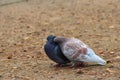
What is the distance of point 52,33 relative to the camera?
8812mm

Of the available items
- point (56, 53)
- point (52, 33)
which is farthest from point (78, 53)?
point (52, 33)

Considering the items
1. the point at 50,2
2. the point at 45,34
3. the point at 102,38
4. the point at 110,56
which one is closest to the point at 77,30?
the point at 45,34

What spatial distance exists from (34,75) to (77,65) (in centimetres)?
53

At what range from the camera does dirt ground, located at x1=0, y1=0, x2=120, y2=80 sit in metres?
5.61

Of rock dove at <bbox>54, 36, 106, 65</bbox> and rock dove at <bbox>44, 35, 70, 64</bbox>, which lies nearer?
rock dove at <bbox>54, 36, 106, 65</bbox>

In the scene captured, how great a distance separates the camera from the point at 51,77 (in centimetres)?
541

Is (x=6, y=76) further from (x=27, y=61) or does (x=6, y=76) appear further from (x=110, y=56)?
(x=110, y=56)

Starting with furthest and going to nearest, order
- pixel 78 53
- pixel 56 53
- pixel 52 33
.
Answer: pixel 52 33 < pixel 56 53 < pixel 78 53

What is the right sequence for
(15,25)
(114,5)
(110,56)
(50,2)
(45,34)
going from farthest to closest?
(50,2) < (114,5) < (15,25) < (45,34) < (110,56)

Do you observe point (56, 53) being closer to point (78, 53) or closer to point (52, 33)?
point (78, 53)

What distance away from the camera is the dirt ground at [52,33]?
5609mm

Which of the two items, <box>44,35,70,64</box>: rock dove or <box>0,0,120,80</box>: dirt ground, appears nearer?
<box>0,0,120,80</box>: dirt ground

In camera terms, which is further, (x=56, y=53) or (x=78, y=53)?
(x=56, y=53)

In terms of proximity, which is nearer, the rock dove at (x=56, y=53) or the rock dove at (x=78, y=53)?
the rock dove at (x=78, y=53)
